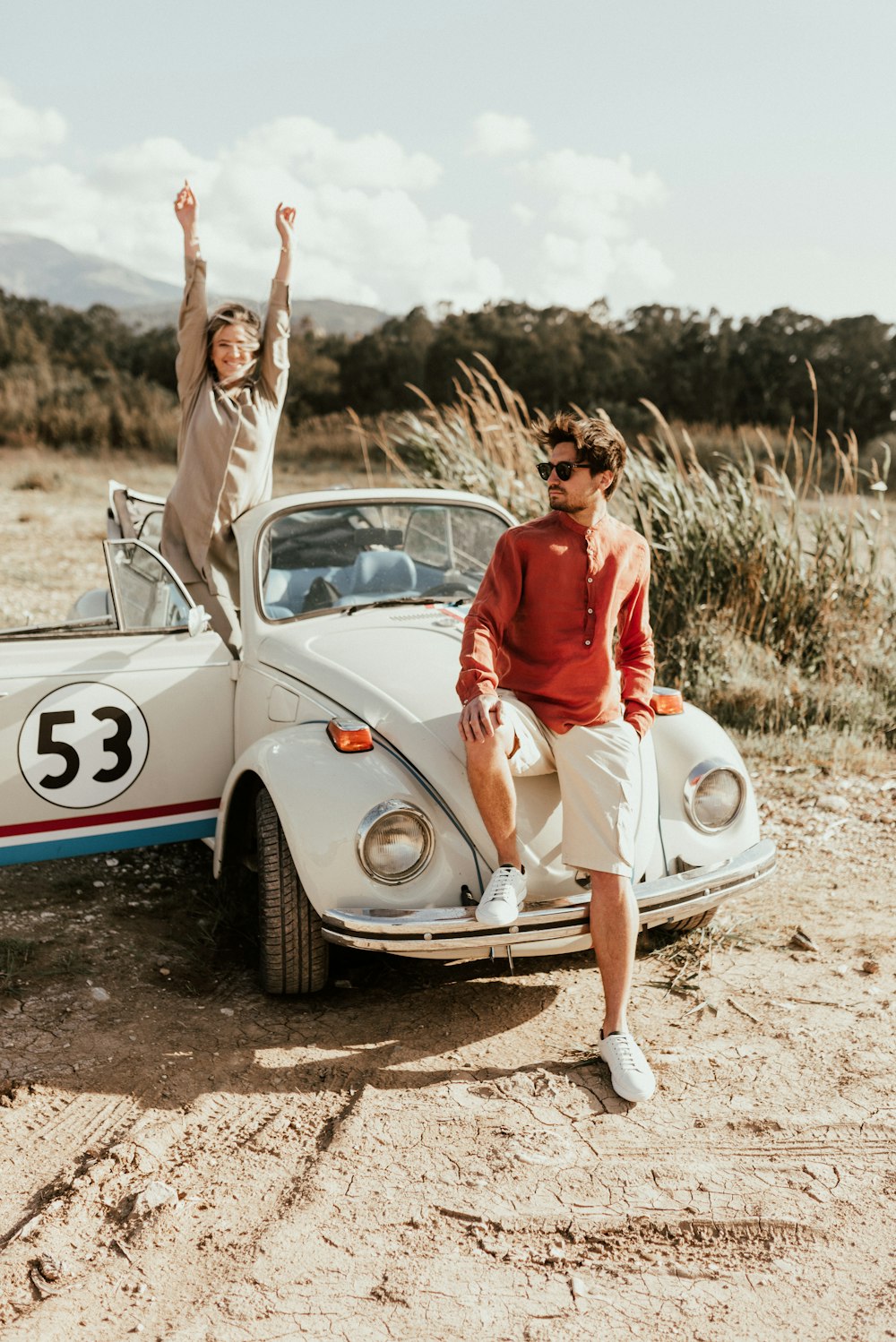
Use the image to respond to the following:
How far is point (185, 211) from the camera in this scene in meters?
5.42

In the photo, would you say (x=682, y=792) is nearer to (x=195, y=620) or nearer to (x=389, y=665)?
(x=389, y=665)

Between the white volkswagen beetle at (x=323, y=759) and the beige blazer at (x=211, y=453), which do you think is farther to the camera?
the beige blazer at (x=211, y=453)

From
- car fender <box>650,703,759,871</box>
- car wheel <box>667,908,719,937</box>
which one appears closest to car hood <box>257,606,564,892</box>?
car fender <box>650,703,759,871</box>

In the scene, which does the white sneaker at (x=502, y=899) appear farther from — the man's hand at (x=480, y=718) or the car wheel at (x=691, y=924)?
the car wheel at (x=691, y=924)

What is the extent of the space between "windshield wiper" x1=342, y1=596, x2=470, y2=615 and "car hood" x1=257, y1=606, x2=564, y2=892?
0.10 ft

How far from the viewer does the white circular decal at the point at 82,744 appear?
402cm

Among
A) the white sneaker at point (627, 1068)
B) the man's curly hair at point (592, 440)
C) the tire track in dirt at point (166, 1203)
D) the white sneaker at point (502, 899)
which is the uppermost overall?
the man's curly hair at point (592, 440)

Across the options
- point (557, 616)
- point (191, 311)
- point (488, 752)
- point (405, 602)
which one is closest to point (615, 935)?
point (488, 752)

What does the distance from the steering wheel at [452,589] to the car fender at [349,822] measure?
4.45 ft

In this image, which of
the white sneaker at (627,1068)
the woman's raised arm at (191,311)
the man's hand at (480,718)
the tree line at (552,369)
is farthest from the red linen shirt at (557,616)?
the tree line at (552,369)

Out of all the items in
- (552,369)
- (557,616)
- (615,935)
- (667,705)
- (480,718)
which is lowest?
(615,935)

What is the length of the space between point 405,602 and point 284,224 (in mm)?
2224

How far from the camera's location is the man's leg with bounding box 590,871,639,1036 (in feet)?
11.2

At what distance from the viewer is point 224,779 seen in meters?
4.45
